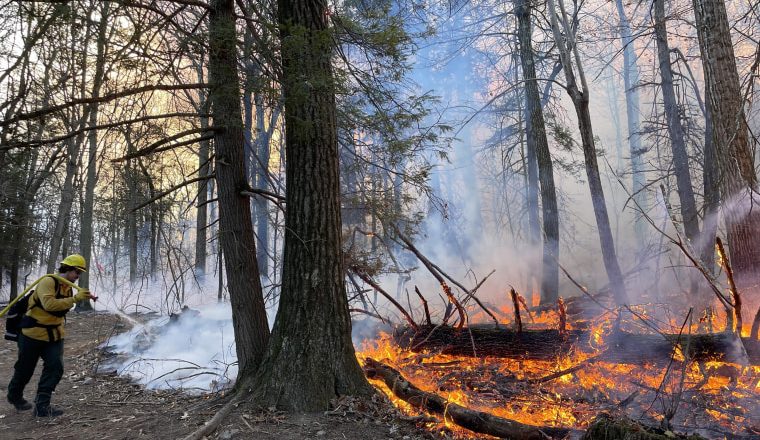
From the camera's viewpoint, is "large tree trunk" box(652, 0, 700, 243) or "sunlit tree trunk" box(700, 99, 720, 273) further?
"large tree trunk" box(652, 0, 700, 243)

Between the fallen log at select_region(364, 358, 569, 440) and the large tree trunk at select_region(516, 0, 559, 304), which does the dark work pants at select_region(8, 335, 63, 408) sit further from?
the large tree trunk at select_region(516, 0, 559, 304)

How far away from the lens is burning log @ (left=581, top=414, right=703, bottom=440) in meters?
3.37

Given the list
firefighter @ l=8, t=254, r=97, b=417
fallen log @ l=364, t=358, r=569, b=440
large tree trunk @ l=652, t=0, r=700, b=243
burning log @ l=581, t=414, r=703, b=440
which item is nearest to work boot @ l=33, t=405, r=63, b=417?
firefighter @ l=8, t=254, r=97, b=417

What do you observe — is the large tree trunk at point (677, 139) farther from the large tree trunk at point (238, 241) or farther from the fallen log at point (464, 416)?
the large tree trunk at point (238, 241)

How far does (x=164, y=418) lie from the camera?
5.17 meters

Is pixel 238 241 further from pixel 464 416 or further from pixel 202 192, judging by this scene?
pixel 464 416

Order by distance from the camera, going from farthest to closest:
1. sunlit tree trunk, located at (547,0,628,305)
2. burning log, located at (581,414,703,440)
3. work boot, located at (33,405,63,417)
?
1. sunlit tree trunk, located at (547,0,628,305)
2. work boot, located at (33,405,63,417)
3. burning log, located at (581,414,703,440)

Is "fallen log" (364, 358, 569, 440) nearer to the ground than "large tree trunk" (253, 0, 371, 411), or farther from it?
nearer to the ground

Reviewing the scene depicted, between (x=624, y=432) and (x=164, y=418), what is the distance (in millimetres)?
4553

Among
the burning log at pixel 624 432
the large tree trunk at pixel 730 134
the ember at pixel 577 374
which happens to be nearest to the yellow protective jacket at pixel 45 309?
the ember at pixel 577 374

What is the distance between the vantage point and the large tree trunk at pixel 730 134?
610cm

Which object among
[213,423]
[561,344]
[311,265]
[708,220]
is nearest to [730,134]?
[561,344]

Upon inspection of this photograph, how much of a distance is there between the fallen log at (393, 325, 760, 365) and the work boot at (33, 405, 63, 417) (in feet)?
14.9

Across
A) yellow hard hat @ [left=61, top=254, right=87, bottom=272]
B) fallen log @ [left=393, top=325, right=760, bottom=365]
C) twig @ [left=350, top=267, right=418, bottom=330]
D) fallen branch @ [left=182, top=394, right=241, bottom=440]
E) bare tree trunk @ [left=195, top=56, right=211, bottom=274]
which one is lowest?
fallen branch @ [left=182, top=394, right=241, bottom=440]
